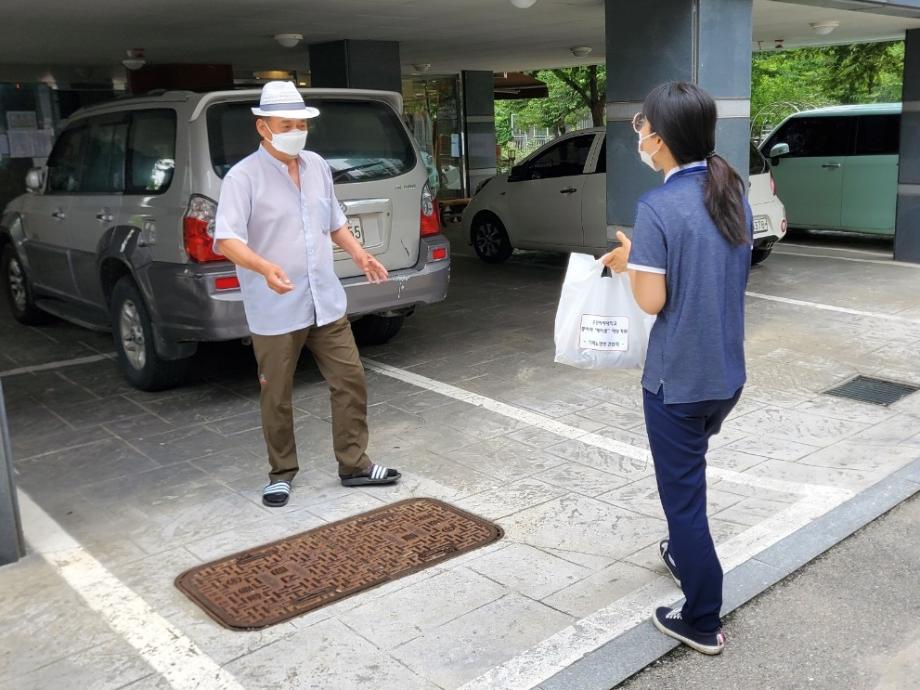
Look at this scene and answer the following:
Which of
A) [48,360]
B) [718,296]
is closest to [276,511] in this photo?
[718,296]

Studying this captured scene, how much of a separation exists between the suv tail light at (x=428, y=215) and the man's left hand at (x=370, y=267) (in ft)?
6.55

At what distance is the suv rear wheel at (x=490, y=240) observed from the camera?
37.9ft

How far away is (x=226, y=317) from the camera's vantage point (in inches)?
219

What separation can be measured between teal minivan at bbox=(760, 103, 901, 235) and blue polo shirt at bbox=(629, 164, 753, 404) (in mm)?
9959

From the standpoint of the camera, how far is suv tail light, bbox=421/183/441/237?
258 inches

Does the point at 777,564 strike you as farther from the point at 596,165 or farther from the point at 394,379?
the point at 596,165

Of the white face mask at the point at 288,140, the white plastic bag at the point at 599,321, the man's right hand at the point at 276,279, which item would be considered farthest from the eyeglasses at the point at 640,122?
the white face mask at the point at 288,140

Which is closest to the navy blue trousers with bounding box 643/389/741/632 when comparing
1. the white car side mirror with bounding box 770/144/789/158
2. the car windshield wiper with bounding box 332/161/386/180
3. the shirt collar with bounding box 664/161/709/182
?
the shirt collar with bounding box 664/161/709/182

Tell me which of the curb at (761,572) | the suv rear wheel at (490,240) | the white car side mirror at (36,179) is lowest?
the curb at (761,572)

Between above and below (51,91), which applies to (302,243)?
below

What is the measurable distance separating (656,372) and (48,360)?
578 cm

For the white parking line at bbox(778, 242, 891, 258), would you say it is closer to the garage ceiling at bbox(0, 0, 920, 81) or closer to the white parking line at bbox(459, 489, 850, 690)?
the garage ceiling at bbox(0, 0, 920, 81)

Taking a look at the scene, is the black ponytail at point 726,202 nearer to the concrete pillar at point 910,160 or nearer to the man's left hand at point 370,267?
the man's left hand at point 370,267

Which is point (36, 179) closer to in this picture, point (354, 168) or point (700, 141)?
point (354, 168)
